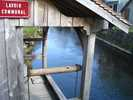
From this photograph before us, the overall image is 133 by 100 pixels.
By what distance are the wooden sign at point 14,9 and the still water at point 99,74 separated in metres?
4.79

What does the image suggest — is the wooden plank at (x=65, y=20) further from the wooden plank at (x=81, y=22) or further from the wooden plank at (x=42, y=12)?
the wooden plank at (x=42, y=12)

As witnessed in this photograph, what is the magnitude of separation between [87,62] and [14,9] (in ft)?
6.18

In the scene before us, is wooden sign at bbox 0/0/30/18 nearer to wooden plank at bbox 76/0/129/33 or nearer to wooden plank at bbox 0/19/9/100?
wooden plank at bbox 0/19/9/100

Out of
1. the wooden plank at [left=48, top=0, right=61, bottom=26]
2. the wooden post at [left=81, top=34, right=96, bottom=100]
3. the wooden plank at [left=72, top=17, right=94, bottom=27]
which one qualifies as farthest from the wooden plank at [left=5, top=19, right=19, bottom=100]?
the wooden post at [left=81, top=34, right=96, bottom=100]

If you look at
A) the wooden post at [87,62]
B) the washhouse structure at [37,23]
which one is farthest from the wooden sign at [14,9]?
the wooden post at [87,62]

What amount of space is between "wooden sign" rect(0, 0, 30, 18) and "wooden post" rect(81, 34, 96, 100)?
139 centimetres

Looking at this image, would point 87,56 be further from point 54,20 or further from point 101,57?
point 101,57

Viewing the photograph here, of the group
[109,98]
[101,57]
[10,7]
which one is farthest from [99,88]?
[10,7]

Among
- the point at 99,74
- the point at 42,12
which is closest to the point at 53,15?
the point at 42,12

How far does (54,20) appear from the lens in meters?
4.39

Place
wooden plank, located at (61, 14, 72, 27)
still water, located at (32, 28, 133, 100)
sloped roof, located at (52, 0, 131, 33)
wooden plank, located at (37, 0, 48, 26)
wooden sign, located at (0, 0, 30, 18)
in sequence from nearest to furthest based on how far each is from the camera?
wooden sign, located at (0, 0, 30, 18), sloped roof, located at (52, 0, 131, 33), wooden plank, located at (37, 0, 48, 26), wooden plank, located at (61, 14, 72, 27), still water, located at (32, 28, 133, 100)

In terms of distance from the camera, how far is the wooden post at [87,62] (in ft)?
15.9

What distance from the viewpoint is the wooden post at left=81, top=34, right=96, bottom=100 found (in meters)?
4.83

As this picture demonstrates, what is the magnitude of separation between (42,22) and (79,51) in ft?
52.2
